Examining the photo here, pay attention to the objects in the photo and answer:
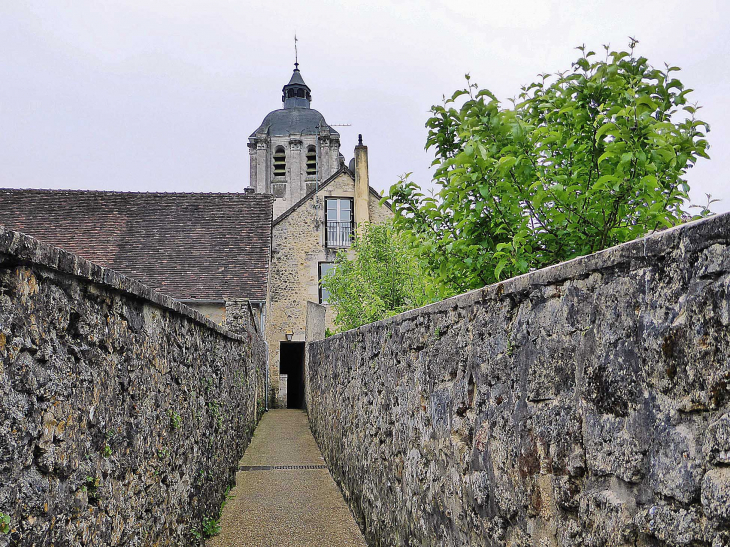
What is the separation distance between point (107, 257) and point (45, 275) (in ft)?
58.0

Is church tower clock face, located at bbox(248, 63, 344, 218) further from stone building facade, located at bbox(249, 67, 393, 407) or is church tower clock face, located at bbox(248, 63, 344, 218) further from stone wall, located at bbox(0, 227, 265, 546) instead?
stone wall, located at bbox(0, 227, 265, 546)

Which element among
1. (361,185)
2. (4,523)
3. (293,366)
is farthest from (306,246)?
(4,523)

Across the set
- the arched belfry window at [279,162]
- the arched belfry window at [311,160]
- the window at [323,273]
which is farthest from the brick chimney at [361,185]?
the arched belfry window at [279,162]

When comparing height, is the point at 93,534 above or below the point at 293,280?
below

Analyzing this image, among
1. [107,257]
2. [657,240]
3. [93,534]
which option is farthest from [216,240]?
[657,240]

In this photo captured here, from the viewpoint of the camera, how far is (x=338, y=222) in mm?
23531

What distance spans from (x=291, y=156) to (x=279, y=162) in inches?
73.8

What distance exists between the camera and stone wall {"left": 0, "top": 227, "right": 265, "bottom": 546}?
1893 mm

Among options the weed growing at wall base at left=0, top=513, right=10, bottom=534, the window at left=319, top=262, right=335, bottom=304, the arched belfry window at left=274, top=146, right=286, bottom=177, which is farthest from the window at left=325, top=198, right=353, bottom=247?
the arched belfry window at left=274, top=146, right=286, bottom=177

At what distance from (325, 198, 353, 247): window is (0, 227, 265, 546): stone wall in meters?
18.6

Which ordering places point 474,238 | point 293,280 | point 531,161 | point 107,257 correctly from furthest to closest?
point 293,280, point 107,257, point 474,238, point 531,161

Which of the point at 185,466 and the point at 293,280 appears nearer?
the point at 185,466

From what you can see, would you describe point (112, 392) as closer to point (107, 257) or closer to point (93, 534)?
point (93, 534)

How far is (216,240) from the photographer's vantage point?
773 inches
